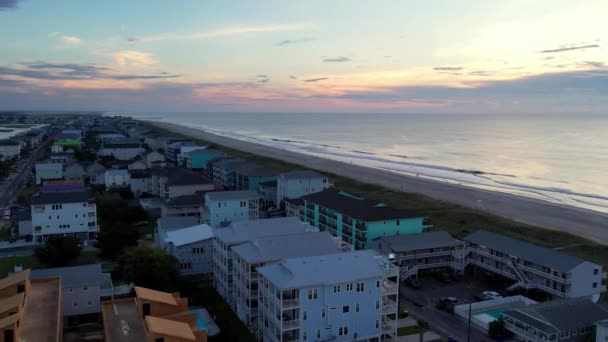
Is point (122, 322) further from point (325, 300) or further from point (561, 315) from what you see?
point (561, 315)

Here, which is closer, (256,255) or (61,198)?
(256,255)

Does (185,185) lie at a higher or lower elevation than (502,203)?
higher

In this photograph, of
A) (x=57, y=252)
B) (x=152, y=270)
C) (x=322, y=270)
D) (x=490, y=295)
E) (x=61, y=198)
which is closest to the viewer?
(x=322, y=270)

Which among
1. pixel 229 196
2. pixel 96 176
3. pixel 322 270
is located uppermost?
pixel 322 270

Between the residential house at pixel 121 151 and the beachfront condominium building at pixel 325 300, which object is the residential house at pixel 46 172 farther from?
the beachfront condominium building at pixel 325 300

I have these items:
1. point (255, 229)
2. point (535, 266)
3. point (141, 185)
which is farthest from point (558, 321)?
point (141, 185)

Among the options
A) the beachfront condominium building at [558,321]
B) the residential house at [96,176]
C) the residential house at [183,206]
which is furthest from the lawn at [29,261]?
the residential house at [96,176]

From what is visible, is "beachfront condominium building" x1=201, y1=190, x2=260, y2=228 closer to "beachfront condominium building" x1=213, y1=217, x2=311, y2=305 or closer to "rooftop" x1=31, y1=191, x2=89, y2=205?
"rooftop" x1=31, y1=191, x2=89, y2=205

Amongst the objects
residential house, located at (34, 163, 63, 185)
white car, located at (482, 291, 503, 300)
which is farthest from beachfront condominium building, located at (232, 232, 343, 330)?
residential house, located at (34, 163, 63, 185)
